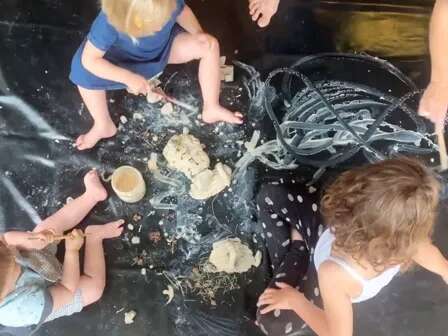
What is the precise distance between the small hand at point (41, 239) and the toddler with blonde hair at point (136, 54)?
0.21 m

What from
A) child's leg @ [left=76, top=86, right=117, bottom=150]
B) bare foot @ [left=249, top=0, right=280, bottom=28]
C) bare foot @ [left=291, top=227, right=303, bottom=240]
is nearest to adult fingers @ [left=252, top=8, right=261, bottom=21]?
bare foot @ [left=249, top=0, right=280, bottom=28]

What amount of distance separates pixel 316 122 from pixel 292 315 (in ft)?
1.41

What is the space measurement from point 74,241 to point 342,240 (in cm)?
57

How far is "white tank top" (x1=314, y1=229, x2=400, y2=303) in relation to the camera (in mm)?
1158

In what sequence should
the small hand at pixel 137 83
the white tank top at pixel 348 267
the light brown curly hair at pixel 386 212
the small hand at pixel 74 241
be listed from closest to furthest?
the light brown curly hair at pixel 386 212
the white tank top at pixel 348 267
the small hand at pixel 137 83
the small hand at pixel 74 241

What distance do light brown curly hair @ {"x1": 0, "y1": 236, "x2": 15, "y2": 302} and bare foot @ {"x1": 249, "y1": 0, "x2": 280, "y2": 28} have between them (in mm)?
720

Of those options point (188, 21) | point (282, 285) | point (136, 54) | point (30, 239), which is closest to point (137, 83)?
point (136, 54)

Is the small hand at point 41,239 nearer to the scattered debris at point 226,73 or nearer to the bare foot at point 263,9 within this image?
the scattered debris at point 226,73

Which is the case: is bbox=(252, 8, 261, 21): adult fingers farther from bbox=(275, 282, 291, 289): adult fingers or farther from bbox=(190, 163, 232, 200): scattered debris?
bbox=(275, 282, 291, 289): adult fingers

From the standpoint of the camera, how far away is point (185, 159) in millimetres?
1435

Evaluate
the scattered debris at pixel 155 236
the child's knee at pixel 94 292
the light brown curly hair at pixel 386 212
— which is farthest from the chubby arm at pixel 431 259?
the child's knee at pixel 94 292

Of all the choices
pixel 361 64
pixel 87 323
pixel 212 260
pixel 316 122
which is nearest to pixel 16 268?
pixel 87 323

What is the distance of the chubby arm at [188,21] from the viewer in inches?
51.8

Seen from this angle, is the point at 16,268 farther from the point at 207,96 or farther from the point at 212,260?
the point at 207,96
